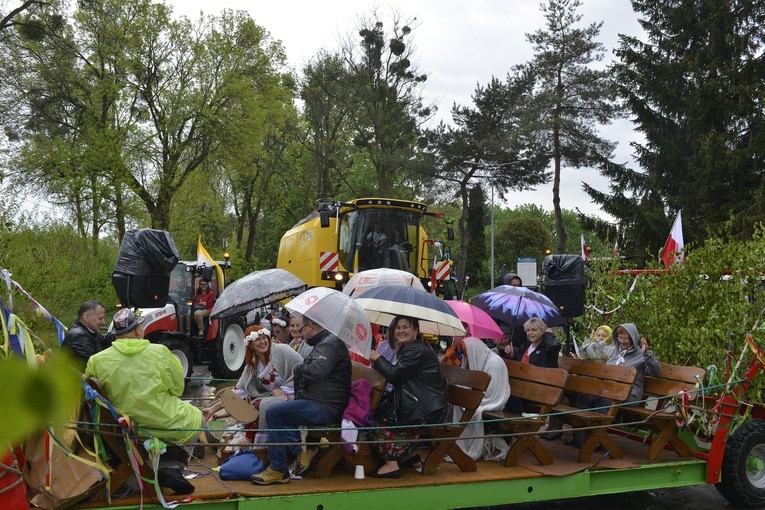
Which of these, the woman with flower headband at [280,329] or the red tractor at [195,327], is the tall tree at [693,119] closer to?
the red tractor at [195,327]

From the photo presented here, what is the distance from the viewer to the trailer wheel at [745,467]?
700cm

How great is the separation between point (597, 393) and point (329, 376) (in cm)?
276

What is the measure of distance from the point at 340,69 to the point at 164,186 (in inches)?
451

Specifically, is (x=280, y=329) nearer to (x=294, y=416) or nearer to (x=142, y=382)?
(x=294, y=416)

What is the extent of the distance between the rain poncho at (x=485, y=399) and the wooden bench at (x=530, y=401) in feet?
0.39

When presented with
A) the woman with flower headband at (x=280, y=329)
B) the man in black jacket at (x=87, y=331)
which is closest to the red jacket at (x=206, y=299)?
the woman with flower headband at (x=280, y=329)

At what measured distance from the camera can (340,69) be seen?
39.2 meters

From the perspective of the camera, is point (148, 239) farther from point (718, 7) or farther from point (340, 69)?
point (340, 69)

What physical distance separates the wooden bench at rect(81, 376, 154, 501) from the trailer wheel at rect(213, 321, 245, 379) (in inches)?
399

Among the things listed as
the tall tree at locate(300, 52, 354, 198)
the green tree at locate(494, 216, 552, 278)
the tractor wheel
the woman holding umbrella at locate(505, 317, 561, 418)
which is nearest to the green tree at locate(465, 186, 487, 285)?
the green tree at locate(494, 216, 552, 278)

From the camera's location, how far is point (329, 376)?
5906mm


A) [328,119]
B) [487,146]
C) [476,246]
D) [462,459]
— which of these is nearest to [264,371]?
[462,459]

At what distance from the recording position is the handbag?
18.9 ft

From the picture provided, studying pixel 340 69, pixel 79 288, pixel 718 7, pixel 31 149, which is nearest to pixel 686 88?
pixel 718 7
